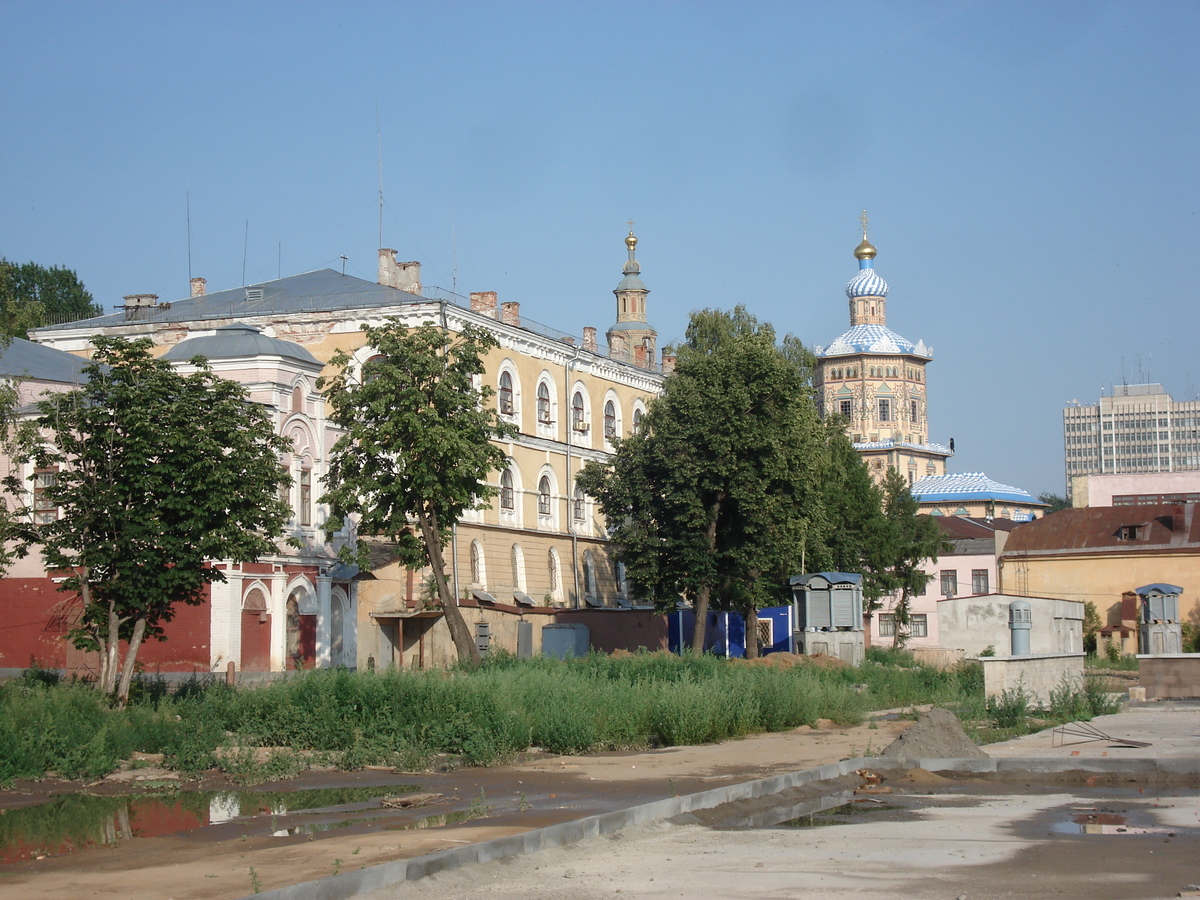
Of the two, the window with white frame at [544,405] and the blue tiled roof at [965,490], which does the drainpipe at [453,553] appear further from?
the blue tiled roof at [965,490]

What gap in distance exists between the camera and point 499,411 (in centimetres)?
4625

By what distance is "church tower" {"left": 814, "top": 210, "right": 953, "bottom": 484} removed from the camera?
127 metres

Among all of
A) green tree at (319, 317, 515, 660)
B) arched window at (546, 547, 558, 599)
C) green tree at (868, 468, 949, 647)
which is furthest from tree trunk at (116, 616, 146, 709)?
green tree at (868, 468, 949, 647)

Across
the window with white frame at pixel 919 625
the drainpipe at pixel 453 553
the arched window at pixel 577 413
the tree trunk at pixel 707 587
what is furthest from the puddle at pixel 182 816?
the window with white frame at pixel 919 625

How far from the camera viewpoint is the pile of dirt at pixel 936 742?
14656 mm

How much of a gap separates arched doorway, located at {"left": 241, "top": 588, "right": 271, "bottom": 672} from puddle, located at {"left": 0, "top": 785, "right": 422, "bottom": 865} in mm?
20966

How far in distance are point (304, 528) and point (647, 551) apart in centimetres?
941

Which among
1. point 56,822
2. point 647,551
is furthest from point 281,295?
point 56,822

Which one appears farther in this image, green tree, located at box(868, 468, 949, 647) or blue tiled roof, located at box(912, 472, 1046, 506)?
blue tiled roof, located at box(912, 472, 1046, 506)

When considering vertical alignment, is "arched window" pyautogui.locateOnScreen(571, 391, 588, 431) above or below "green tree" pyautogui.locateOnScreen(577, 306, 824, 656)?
above

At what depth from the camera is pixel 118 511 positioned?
69.7ft

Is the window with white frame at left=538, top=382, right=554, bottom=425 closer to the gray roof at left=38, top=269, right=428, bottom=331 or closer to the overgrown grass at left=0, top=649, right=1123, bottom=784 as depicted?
the gray roof at left=38, top=269, right=428, bottom=331

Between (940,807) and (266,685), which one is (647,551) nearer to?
(266,685)

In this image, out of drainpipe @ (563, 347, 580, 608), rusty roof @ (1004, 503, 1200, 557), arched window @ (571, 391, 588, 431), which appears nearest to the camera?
drainpipe @ (563, 347, 580, 608)
